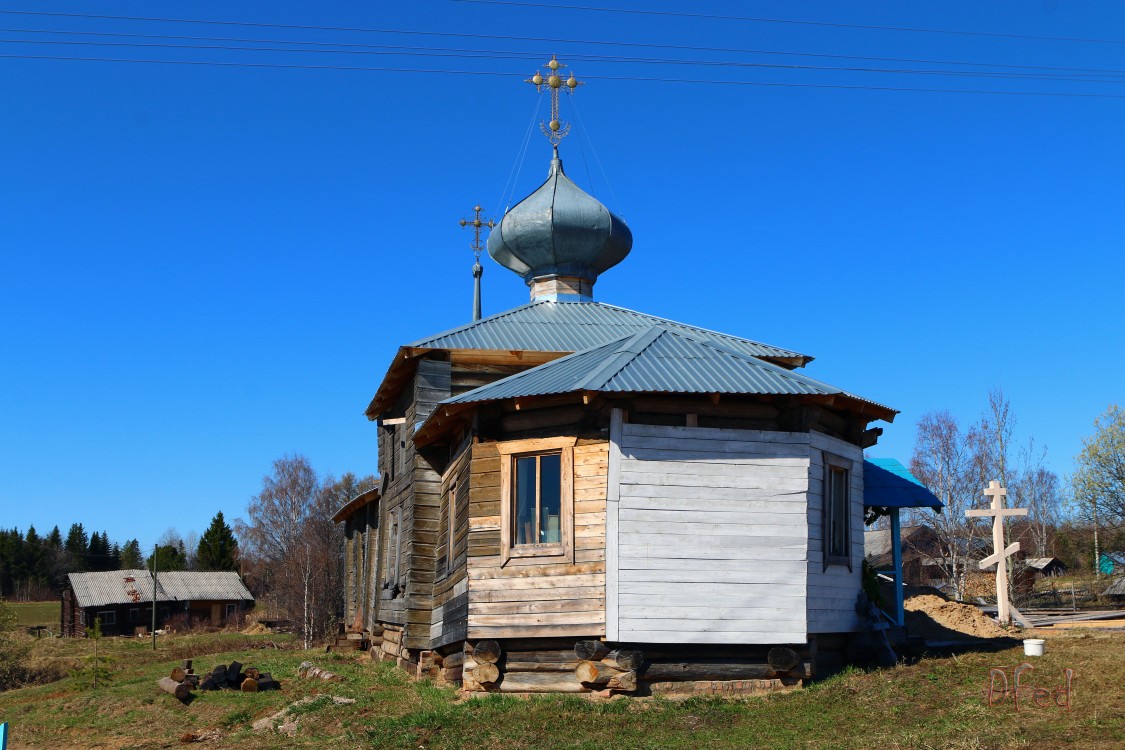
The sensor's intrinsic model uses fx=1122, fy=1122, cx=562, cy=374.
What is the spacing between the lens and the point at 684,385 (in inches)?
575

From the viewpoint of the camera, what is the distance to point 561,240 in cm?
2358

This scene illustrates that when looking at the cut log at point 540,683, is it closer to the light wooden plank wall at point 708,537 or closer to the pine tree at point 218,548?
the light wooden plank wall at point 708,537

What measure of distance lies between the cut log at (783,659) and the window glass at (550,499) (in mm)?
3186

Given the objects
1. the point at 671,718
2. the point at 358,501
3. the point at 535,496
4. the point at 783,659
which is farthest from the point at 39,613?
the point at 671,718

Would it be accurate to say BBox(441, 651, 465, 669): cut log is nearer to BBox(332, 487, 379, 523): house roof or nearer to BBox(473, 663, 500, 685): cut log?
BBox(473, 663, 500, 685): cut log

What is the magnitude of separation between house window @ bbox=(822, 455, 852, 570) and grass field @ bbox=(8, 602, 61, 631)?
63235 millimetres

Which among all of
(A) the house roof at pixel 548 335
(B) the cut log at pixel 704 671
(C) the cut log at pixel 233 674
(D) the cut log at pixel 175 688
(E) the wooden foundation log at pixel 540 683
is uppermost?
(A) the house roof at pixel 548 335

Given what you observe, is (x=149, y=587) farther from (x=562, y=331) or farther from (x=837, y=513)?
(x=837, y=513)

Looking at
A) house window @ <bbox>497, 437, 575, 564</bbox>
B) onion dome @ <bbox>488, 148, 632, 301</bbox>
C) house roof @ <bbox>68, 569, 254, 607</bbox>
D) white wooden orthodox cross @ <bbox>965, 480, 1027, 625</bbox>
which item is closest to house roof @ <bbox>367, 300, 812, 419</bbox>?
onion dome @ <bbox>488, 148, 632, 301</bbox>

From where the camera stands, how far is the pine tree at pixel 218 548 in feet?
243

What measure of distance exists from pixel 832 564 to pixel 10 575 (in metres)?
99.9

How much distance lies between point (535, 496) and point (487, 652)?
2.17 metres

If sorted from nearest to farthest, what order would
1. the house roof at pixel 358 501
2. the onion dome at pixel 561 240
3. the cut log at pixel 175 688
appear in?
the cut log at pixel 175 688
the onion dome at pixel 561 240
the house roof at pixel 358 501

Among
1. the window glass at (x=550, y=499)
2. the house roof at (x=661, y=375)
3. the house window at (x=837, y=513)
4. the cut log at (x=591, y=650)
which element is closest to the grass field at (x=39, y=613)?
the house roof at (x=661, y=375)
